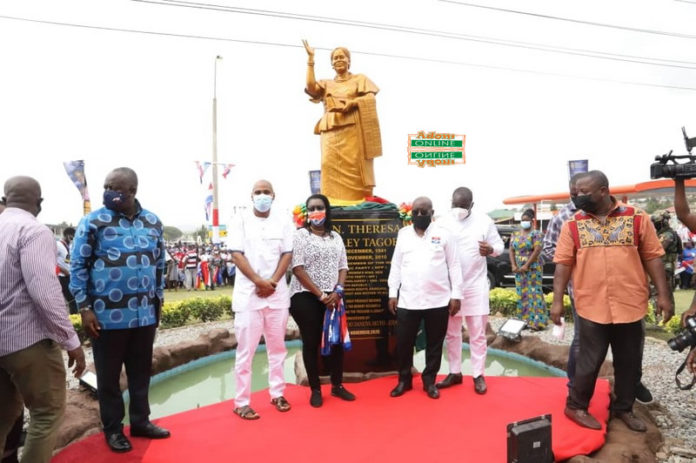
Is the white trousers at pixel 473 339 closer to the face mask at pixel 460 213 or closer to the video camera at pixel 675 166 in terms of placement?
the face mask at pixel 460 213

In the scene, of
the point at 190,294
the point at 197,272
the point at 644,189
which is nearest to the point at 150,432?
the point at 190,294

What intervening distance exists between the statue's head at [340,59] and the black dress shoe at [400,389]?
3887mm

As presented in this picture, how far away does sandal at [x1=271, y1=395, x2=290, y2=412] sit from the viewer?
359 centimetres

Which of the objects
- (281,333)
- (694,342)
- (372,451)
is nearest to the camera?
(694,342)

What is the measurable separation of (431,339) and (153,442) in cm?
229

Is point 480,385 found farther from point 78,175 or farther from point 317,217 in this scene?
point 78,175

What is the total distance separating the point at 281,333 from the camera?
3.61m

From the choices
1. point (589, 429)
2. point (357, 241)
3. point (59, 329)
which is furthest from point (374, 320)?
point (59, 329)

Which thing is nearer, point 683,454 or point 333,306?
point 683,454

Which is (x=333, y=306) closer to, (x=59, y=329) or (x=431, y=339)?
(x=431, y=339)

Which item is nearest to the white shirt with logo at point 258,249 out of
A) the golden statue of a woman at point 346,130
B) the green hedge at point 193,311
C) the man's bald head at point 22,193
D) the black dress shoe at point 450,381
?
the man's bald head at point 22,193

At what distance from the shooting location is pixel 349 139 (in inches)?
229

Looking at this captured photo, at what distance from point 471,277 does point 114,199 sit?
2.97m

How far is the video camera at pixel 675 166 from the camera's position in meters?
→ 2.98
